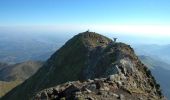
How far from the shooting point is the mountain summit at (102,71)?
1258 inches

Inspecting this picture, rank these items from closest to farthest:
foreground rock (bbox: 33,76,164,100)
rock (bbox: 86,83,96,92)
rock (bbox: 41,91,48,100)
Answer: foreground rock (bbox: 33,76,164,100) → rock (bbox: 41,91,48,100) → rock (bbox: 86,83,96,92)

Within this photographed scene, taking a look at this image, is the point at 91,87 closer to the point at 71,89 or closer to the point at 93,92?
the point at 93,92

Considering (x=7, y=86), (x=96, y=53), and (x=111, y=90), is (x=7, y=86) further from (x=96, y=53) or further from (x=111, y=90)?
(x=111, y=90)

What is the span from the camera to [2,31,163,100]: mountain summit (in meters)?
31.9

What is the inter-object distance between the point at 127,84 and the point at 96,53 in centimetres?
5407

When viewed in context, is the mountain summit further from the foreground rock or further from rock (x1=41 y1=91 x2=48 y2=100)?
rock (x1=41 y1=91 x2=48 y2=100)

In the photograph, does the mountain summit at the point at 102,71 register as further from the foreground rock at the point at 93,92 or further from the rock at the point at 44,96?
the rock at the point at 44,96

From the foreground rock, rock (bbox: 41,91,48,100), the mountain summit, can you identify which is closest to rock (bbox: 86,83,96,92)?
the foreground rock

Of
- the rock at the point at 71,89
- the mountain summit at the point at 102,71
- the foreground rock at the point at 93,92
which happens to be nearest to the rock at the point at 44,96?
the foreground rock at the point at 93,92

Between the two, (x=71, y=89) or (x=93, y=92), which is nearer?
(x=93, y=92)

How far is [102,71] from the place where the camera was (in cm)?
6288

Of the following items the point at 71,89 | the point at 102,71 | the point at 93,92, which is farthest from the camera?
the point at 102,71

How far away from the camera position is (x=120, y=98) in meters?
28.0

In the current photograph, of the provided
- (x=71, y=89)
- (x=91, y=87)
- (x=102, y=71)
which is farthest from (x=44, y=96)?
(x=102, y=71)
